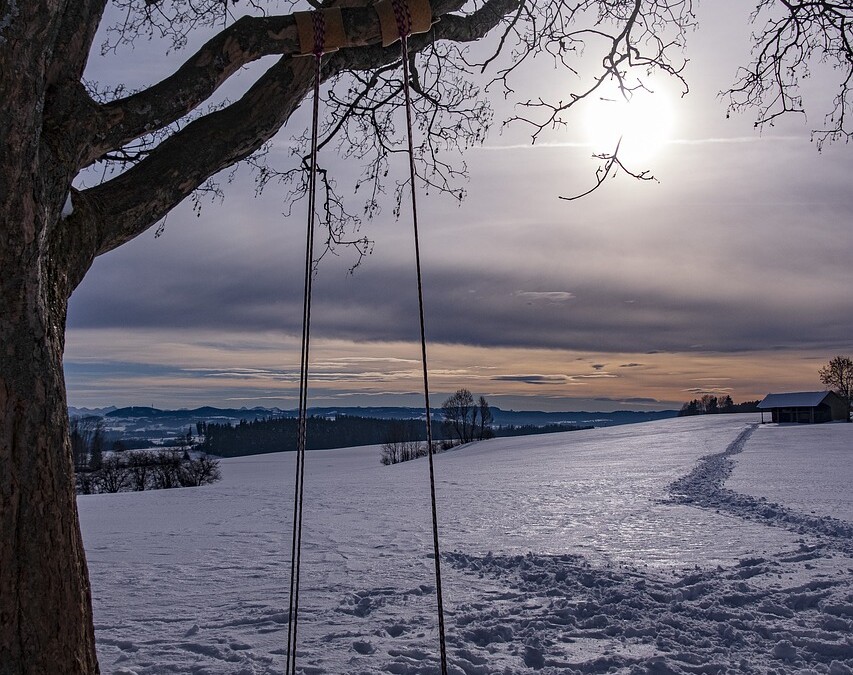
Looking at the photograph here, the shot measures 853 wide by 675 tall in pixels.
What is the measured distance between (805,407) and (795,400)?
1165 millimetres

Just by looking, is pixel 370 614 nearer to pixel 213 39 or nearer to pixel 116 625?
pixel 116 625

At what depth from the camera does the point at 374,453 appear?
221 feet

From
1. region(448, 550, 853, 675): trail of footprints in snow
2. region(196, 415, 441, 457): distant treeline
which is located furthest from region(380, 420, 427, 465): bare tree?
region(448, 550, 853, 675): trail of footprints in snow

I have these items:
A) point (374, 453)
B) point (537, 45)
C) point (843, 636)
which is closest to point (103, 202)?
point (537, 45)

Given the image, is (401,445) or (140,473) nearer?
(140,473)

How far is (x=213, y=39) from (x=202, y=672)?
3.52 m

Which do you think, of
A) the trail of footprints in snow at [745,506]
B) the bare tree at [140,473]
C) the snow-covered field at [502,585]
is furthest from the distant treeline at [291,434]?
the snow-covered field at [502,585]

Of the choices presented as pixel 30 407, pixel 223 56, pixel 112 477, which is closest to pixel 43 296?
pixel 30 407

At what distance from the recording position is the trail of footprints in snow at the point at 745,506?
8197 mm

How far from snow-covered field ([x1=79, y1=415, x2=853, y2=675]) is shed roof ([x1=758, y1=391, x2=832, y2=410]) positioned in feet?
127

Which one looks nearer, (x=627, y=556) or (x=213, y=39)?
(x=213, y=39)

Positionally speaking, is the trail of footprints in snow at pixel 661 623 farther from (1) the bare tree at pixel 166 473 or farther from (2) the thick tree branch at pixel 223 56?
(1) the bare tree at pixel 166 473

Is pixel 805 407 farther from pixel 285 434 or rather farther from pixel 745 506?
Result: pixel 285 434

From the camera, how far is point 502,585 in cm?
625
